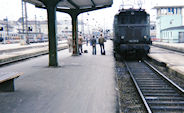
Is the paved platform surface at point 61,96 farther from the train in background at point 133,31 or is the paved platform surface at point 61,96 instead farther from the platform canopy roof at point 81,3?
the platform canopy roof at point 81,3

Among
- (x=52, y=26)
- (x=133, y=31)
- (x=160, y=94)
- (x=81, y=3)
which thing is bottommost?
(x=160, y=94)

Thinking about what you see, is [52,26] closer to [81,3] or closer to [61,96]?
[81,3]

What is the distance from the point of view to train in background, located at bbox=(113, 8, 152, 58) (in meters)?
14.5

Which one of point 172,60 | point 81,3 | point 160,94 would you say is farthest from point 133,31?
point 160,94

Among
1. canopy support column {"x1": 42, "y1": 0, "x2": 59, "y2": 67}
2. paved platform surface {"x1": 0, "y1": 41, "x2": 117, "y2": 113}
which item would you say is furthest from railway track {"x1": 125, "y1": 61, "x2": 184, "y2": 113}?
canopy support column {"x1": 42, "y1": 0, "x2": 59, "y2": 67}

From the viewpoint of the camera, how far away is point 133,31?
14.6 m

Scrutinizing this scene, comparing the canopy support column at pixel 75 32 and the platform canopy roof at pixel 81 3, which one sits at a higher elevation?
the platform canopy roof at pixel 81 3

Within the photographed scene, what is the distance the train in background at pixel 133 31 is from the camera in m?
14.5

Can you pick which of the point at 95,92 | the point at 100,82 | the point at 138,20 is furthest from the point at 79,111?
the point at 138,20

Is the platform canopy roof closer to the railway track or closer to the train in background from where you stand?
the train in background

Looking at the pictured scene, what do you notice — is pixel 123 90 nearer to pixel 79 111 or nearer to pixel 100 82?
pixel 100 82

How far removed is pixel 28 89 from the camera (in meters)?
6.52

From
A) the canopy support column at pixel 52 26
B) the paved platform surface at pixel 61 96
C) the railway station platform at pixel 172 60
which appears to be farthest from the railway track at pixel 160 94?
the canopy support column at pixel 52 26

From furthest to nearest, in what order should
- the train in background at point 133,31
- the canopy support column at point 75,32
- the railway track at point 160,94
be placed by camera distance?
the canopy support column at point 75,32, the train in background at point 133,31, the railway track at point 160,94
